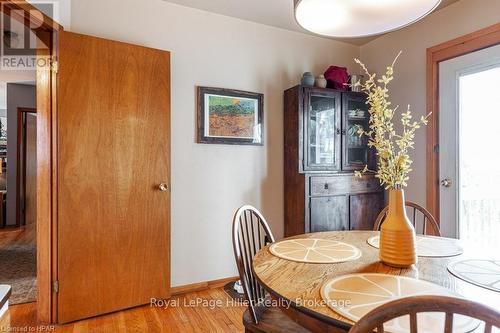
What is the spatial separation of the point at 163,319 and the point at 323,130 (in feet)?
→ 6.62

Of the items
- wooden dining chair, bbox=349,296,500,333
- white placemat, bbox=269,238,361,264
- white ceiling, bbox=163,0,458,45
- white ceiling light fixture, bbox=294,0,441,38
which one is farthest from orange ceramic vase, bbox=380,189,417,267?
white ceiling, bbox=163,0,458,45

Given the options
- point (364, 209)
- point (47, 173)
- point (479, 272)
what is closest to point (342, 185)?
point (364, 209)

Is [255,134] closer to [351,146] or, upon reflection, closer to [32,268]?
[351,146]

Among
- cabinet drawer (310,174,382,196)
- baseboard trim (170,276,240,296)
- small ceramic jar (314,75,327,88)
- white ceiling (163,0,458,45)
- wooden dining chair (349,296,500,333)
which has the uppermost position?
white ceiling (163,0,458,45)

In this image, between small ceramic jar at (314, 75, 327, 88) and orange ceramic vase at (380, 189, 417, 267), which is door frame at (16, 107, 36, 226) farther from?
orange ceramic vase at (380, 189, 417, 267)

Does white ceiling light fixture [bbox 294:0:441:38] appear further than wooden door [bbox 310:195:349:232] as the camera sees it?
No

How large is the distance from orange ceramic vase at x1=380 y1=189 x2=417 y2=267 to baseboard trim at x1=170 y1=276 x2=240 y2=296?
5.80 feet

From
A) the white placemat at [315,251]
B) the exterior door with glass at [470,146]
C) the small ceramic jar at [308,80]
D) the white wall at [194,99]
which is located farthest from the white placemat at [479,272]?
the small ceramic jar at [308,80]

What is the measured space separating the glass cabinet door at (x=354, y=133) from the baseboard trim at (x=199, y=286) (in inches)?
59.6

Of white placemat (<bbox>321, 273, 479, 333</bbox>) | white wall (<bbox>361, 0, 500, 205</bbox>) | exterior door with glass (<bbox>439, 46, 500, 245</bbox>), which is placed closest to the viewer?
white placemat (<bbox>321, 273, 479, 333</bbox>)

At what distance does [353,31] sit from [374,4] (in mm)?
159

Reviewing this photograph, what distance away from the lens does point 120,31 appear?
2.19 meters

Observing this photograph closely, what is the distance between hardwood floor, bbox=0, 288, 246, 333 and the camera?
1840 mm

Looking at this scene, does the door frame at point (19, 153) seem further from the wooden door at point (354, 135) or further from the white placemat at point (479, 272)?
the white placemat at point (479, 272)
